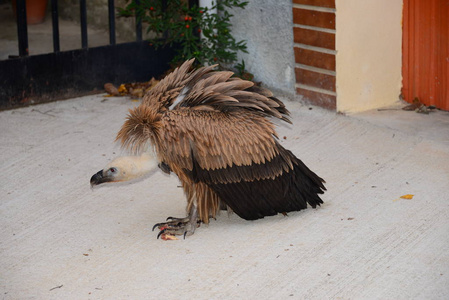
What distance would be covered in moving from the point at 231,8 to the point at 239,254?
3.43 metres

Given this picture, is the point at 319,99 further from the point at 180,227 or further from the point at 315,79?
the point at 180,227

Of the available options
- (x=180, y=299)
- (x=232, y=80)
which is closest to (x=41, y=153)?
(x=232, y=80)

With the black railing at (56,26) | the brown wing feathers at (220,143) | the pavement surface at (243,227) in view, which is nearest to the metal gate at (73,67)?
the black railing at (56,26)

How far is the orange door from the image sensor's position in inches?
253

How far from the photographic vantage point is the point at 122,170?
458 centimetres

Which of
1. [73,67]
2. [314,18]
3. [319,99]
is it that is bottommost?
[319,99]

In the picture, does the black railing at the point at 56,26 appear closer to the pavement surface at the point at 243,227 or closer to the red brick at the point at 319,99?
the pavement surface at the point at 243,227

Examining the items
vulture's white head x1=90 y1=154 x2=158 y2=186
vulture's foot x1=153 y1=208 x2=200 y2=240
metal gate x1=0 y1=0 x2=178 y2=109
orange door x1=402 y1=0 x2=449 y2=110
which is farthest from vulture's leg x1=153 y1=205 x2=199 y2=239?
orange door x1=402 y1=0 x2=449 y2=110

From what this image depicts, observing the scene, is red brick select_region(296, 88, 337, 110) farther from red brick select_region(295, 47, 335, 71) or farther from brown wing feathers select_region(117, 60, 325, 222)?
brown wing feathers select_region(117, 60, 325, 222)

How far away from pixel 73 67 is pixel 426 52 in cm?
319

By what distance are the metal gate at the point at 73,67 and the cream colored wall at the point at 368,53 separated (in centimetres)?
195

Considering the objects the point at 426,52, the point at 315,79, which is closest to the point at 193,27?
the point at 315,79

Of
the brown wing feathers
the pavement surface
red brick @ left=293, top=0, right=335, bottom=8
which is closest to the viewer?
the pavement surface

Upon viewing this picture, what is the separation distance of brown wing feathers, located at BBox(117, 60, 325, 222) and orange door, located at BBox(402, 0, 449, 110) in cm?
224
